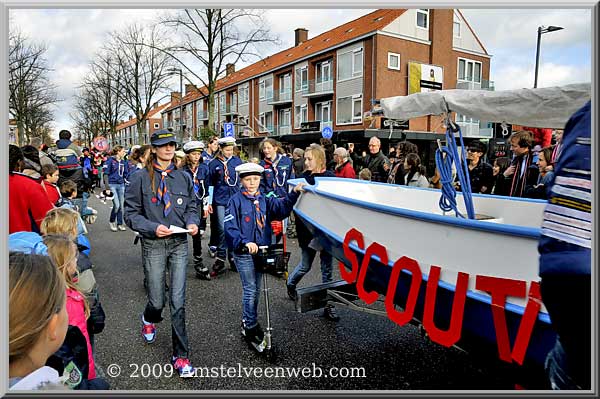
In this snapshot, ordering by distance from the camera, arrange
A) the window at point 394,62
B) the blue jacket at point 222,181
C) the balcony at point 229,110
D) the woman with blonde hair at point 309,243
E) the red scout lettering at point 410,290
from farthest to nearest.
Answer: the balcony at point 229,110 < the window at point 394,62 < the blue jacket at point 222,181 < the woman with blonde hair at point 309,243 < the red scout lettering at point 410,290

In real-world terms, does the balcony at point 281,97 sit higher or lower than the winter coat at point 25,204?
higher

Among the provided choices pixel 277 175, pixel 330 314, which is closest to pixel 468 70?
pixel 277 175

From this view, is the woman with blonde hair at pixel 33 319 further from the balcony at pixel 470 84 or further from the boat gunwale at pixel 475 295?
the balcony at pixel 470 84

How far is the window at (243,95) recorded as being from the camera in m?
41.9

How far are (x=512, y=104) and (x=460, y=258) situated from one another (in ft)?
3.19

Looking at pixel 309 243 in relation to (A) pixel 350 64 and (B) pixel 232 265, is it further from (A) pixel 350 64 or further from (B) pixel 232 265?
(A) pixel 350 64

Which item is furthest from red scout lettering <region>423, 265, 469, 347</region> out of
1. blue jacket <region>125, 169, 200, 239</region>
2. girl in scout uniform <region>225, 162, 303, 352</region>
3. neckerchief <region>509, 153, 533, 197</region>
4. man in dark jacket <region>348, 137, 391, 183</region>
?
man in dark jacket <region>348, 137, 391, 183</region>

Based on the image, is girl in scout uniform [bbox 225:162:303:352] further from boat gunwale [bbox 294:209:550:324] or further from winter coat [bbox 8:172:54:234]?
winter coat [bbox 8:172:54:234]

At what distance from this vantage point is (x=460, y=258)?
2410 millimetres

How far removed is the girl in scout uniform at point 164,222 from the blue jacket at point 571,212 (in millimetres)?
2503

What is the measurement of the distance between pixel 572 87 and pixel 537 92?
0.20 m

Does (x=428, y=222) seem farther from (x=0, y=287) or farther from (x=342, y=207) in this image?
(x=0, y=287)

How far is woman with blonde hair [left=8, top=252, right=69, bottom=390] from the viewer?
4.47 ft

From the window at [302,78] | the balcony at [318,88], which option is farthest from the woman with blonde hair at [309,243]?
the window at [302,78]
